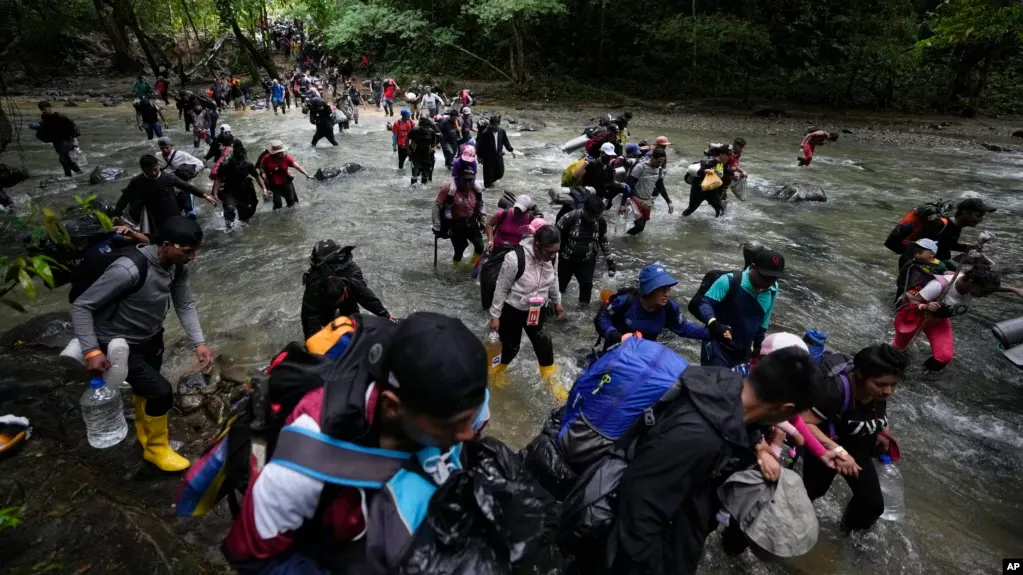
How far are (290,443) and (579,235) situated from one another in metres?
4.98

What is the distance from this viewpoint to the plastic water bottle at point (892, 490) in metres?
3.62

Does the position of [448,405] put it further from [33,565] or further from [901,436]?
[901,436]

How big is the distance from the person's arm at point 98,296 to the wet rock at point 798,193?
12.8 meters

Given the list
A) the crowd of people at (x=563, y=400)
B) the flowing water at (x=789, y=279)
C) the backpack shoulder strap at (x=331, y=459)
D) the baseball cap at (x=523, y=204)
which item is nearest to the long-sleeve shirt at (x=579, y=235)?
the crowd of people at (x=563, y=400)

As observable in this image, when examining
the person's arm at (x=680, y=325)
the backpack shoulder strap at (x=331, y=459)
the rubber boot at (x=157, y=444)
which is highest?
the backpack shoulder strap at (x=331, y=459)

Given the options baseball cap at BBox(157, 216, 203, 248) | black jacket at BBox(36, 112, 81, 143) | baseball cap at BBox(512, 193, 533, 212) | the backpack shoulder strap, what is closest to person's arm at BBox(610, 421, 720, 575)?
the backpack shoulder strap

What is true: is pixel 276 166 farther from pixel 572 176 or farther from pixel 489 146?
pixel 572 176

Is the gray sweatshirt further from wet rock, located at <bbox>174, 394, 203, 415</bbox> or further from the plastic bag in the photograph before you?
the plastic bag

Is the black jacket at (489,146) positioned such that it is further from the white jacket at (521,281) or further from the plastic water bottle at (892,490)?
the plastic water bottle at (892,490)

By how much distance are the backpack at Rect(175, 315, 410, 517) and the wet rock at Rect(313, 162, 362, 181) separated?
1194 centimetres

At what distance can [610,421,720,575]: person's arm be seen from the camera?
193cm

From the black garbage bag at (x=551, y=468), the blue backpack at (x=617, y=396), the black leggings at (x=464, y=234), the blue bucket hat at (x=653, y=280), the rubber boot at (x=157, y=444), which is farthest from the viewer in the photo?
the black leggings at (x=464, y=234)

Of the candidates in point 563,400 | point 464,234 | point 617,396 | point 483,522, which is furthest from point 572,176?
point 483,522

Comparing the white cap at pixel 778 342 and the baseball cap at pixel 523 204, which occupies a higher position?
the baseball cap at pixel 523 204
